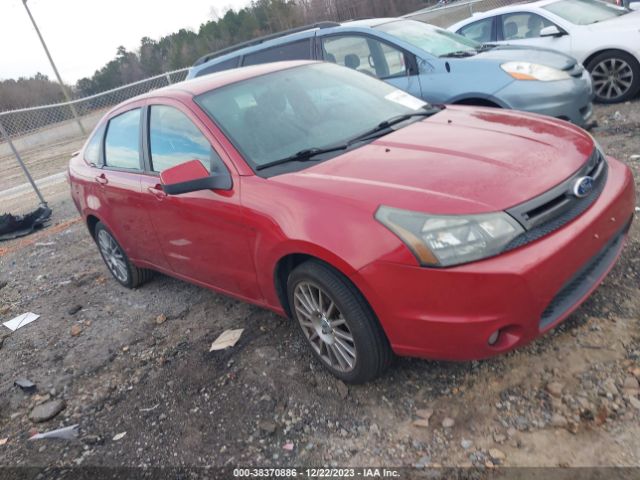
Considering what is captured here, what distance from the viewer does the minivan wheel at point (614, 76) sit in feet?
22.2

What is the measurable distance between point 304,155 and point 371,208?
0.81 m

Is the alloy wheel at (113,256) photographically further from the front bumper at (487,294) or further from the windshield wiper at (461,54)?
the windshield wiper at (461,54)

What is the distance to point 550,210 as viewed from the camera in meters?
2.36

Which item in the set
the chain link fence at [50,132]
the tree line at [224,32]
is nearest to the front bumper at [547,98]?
the chain link fence at [50,132]

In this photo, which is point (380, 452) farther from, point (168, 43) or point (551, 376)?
point (168, 43)

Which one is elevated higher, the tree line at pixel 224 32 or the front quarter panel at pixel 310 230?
Answer: the tree line at pixel 224 32

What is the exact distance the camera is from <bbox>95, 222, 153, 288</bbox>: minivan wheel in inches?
190

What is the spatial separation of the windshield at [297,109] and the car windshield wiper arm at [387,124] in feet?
0.12

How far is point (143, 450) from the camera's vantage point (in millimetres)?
2807

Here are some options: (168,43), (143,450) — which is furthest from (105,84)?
(143,450)

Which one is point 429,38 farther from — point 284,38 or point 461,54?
point 284,38

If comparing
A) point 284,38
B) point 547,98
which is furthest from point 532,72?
point 284,38

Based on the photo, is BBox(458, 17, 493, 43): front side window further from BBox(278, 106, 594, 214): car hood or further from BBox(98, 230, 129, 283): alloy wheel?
BBox(98, 230, 129, 283): alloy wheel

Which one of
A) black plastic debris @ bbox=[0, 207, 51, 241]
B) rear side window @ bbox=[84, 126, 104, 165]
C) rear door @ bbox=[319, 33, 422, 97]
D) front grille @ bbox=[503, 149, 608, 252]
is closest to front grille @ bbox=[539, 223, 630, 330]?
front grille @ bbox=[503, 149, 608, 252]
